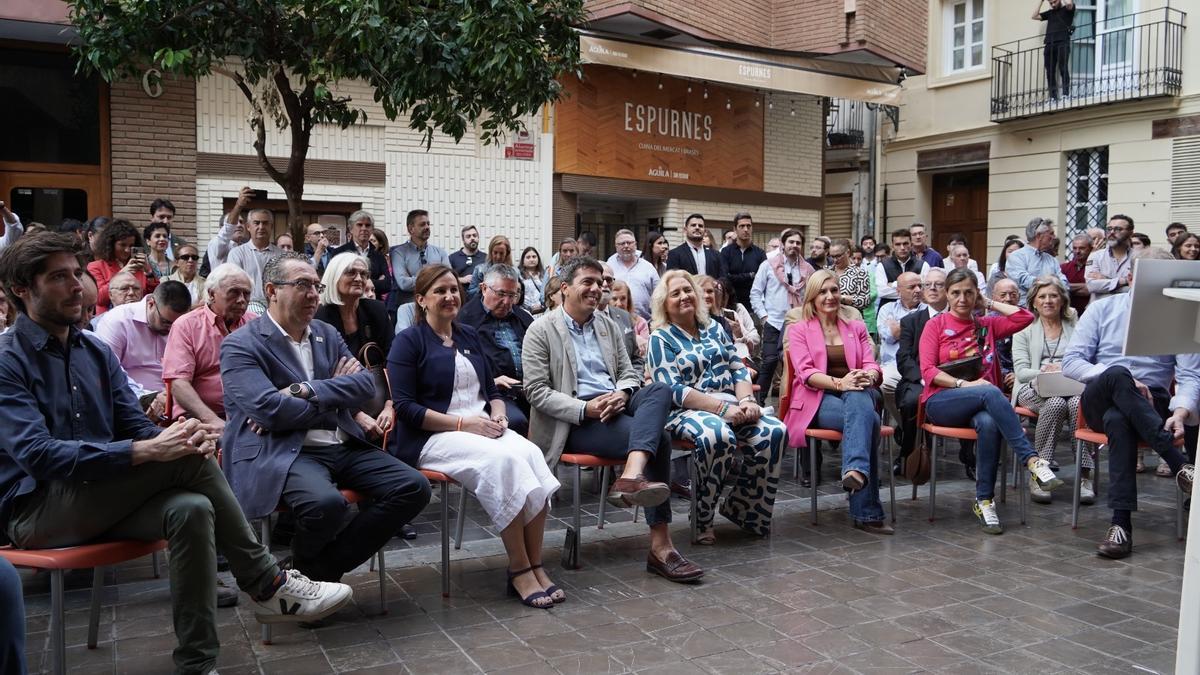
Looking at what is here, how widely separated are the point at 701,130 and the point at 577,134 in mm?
2860

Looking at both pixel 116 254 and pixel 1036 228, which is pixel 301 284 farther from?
pixel 1036 228

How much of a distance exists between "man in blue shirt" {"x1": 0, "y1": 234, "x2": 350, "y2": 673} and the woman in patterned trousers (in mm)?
2679

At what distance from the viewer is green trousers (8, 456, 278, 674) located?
3.45 meters

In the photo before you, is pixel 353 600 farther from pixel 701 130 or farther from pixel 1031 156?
pixel 1031 156

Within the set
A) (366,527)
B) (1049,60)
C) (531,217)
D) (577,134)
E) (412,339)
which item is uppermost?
(1049,60)

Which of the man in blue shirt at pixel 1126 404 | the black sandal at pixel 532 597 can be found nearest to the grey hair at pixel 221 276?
the black sandal at pixel 532 597

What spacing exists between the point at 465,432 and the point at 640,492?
913 millimetres

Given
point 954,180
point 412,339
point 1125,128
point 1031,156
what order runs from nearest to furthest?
point 412,339 → point 1125,128 → point 1031,156 → point 954,180

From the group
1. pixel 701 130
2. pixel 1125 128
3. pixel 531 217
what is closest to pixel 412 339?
pixel 531 217

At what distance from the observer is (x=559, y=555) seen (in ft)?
17.9

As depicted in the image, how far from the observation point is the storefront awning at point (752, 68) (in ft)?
46.2

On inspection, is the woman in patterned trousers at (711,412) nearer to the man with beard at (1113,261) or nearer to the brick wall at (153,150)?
the man with beard at (1113,261)

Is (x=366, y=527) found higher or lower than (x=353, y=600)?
higher

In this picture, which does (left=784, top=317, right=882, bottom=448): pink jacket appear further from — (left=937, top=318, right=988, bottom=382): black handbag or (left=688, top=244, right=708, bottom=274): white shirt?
(left=688, top=244, right=708, bottom=274): white shirt
